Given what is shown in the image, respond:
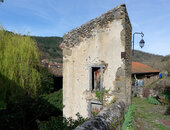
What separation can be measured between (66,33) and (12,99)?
610 cm

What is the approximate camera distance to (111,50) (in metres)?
5.79

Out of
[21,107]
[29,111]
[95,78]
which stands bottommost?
[29,111]

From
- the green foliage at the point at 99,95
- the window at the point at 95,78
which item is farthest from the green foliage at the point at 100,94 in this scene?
the window at the point at 95,78

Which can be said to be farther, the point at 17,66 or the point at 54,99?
the point at 54,99

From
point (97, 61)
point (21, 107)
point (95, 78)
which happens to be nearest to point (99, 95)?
point (95, 78)

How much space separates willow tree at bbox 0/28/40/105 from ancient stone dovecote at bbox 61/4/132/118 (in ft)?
13.8

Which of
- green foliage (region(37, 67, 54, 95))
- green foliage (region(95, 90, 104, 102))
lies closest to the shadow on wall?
green foliage (region(37, 67, 54, 95))

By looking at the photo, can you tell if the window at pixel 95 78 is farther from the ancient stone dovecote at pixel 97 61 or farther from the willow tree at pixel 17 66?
the willow tree at pixel 17 66

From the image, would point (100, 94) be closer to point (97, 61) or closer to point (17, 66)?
point (97, 61)

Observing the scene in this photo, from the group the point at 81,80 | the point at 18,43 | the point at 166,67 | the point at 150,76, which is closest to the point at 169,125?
the point at 81,80

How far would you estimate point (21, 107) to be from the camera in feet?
29.7

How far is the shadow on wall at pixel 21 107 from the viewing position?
826cm

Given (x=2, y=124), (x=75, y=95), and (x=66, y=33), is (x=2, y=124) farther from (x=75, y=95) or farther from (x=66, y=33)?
(x=66, y=33)

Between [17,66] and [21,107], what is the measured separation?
307cm
